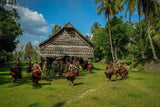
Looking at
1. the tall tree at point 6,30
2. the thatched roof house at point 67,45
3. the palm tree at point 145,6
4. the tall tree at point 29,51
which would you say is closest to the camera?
the tall tree at point 6,30

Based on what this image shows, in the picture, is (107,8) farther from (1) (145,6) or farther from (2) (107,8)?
(1) (145,6)

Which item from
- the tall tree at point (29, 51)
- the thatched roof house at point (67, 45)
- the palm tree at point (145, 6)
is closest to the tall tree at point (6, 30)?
the thatched roof house at point (67, 45)

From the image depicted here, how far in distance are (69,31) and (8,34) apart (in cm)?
1262

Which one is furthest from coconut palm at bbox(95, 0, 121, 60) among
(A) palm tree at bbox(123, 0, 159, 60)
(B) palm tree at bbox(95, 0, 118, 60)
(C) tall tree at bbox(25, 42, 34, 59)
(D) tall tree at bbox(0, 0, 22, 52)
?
(C) tall tree at bbox(25, 42, 34, 59)

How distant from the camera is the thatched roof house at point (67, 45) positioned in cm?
1889

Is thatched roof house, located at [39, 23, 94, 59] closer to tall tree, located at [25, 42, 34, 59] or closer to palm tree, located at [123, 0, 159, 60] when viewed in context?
palm tree, located at [123, 0, 159, 60]

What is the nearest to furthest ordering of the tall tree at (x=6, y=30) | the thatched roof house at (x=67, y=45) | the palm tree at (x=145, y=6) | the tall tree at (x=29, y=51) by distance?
the tall tree at (x=6, y=30) → the palm tree at (x=145, y=6) → the thatched roof house at (x=67, y=45) → the tall tree at (x=29, y=51)

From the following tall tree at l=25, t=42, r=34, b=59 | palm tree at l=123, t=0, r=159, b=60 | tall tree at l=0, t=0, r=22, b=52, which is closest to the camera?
tall tree at l=0, t=0, r=22, b=52

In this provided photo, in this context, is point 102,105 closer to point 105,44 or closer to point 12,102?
point 12,102

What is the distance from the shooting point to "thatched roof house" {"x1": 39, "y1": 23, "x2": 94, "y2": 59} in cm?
1889

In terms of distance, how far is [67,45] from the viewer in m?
19.5

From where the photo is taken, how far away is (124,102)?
574 cm

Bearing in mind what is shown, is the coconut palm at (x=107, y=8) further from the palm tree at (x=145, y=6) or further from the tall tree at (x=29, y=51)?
the tall tree at (x=29, y=51)

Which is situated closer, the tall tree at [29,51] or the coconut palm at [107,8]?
the coconut palm at [107,8]
